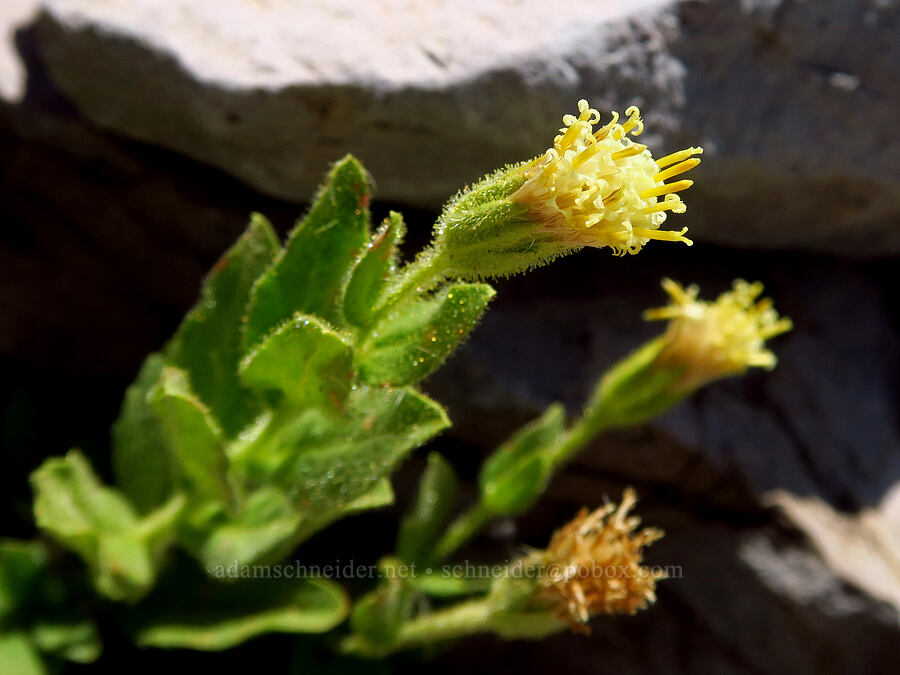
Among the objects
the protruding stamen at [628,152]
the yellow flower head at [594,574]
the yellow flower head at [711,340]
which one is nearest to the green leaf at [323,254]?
the protruding stamen at [628,152]

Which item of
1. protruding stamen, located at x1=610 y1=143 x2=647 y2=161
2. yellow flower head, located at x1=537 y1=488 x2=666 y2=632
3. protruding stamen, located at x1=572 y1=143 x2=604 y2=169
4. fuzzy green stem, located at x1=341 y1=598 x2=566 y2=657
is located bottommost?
fuzzy green stem, located at x1=341 y1=598 x2=566 y2=657

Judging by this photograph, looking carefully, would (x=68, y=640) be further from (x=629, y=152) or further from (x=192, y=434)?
(x=629, y=152)

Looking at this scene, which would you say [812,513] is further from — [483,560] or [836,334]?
[483,560]

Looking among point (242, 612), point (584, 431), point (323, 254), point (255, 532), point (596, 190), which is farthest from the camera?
point (584, 431)

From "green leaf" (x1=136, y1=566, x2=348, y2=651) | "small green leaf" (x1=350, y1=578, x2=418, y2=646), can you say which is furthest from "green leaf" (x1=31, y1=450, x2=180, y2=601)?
"small green leaf" (x1=350, y1=578, x2=418, y2=646)

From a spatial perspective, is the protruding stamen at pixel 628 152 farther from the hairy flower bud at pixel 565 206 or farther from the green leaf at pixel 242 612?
the green leaf at pixel 242 612

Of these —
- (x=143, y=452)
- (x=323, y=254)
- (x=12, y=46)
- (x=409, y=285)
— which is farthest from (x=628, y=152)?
(x=12, y=46)

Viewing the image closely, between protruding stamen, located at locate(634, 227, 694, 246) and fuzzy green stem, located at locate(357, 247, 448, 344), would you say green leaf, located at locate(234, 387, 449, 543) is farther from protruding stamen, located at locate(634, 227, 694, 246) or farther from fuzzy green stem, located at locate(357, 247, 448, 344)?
protruding stamen, located at locate(634, 227, 694, 246)
